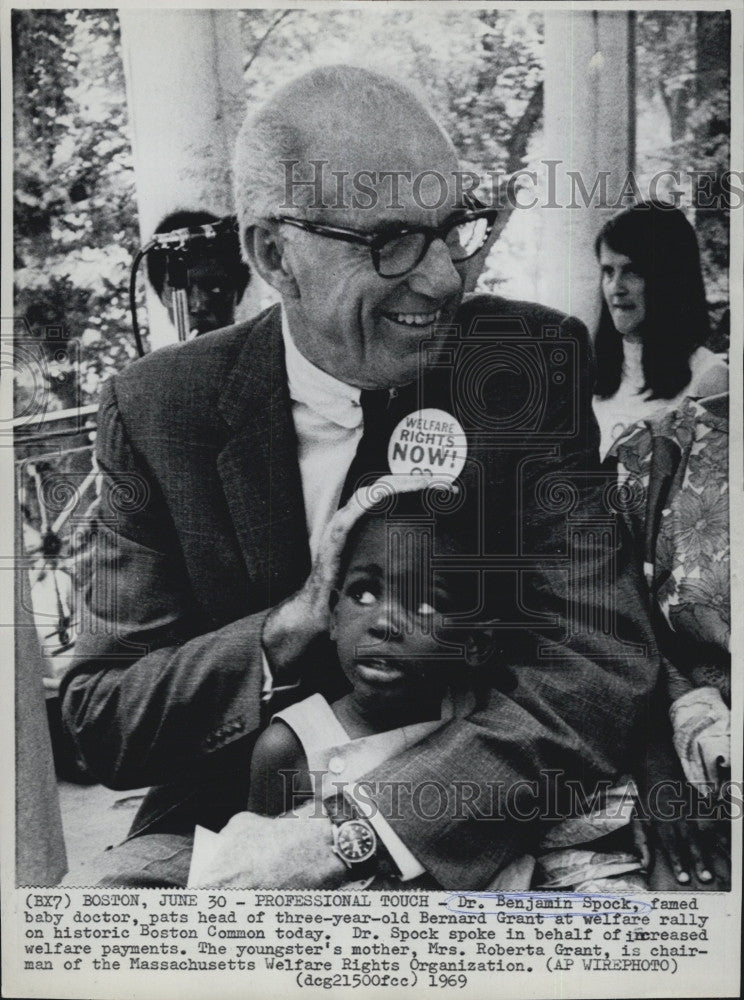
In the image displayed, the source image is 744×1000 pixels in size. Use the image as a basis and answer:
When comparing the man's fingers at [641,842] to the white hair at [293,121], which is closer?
the white hair at [293,121]

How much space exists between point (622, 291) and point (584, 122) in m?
0.54

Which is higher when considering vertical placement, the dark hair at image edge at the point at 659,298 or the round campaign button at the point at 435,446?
the dark hair at image edge at the point at 659,298

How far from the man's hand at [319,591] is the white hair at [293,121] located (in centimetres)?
91

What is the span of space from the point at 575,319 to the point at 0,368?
1840mm

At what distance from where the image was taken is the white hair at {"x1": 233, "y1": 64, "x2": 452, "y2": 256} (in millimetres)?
3480

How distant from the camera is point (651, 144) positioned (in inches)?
141

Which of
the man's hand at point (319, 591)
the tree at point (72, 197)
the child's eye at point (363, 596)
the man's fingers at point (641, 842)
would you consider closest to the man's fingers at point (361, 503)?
the man's hand at point (319, 591)

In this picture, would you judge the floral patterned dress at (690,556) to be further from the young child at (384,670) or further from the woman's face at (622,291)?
the young child at (384,670)

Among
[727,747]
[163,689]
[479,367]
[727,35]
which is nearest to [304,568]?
[163,689]

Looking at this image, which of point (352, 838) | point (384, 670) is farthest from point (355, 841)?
point (384, 670)

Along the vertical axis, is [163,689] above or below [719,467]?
below

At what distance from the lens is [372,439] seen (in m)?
3.57

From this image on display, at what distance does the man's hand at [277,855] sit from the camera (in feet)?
11.7

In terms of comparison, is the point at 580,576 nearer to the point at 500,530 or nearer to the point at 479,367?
the point at 500,530
